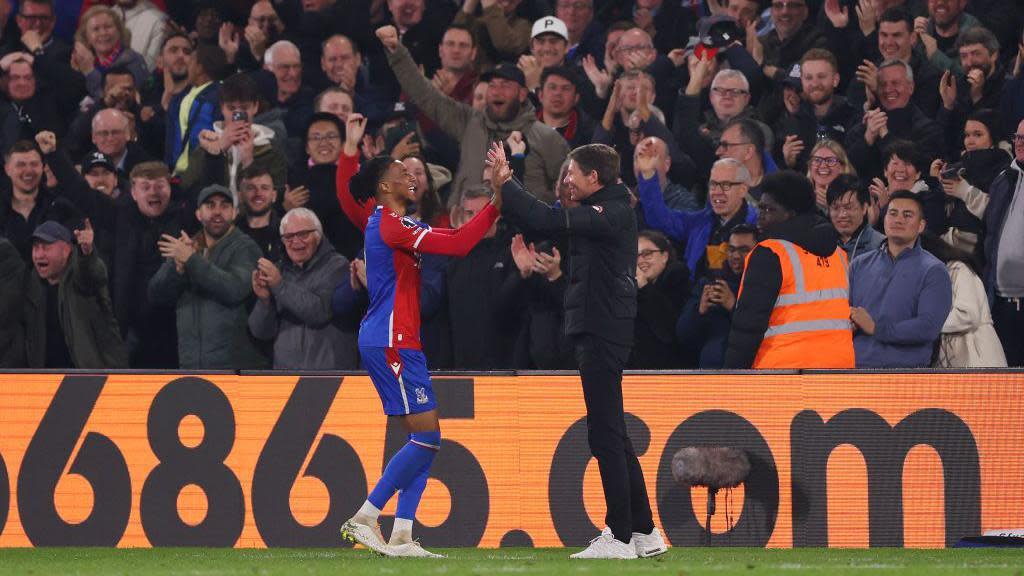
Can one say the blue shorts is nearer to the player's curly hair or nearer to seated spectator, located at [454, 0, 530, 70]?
the player's curly hair

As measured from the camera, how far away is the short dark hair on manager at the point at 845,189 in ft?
38.9

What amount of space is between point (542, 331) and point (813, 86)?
11.0ft

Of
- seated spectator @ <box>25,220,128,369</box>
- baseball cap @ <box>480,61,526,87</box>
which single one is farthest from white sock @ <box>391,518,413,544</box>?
baseball cap @ <box>480,61,526,87</box>

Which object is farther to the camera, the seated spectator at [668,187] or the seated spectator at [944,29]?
the seated spectator at [944,29]

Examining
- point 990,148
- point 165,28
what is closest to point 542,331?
point 990,148

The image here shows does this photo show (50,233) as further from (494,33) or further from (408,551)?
(408,551)

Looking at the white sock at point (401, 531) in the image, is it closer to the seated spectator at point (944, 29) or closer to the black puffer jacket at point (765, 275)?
the black puffer jacket at point (765, 275)

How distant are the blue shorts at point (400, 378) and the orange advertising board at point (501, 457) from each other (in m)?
1.71

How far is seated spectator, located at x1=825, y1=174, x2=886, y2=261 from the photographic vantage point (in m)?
11.8

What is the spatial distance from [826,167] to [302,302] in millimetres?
4059

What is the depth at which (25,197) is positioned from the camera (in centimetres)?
1408

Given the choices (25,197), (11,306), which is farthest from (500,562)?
(25,197)

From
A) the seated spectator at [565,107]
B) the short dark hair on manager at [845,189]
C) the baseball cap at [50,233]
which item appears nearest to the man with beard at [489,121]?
the seated spectator at [565,107]

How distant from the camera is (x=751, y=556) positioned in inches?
374
